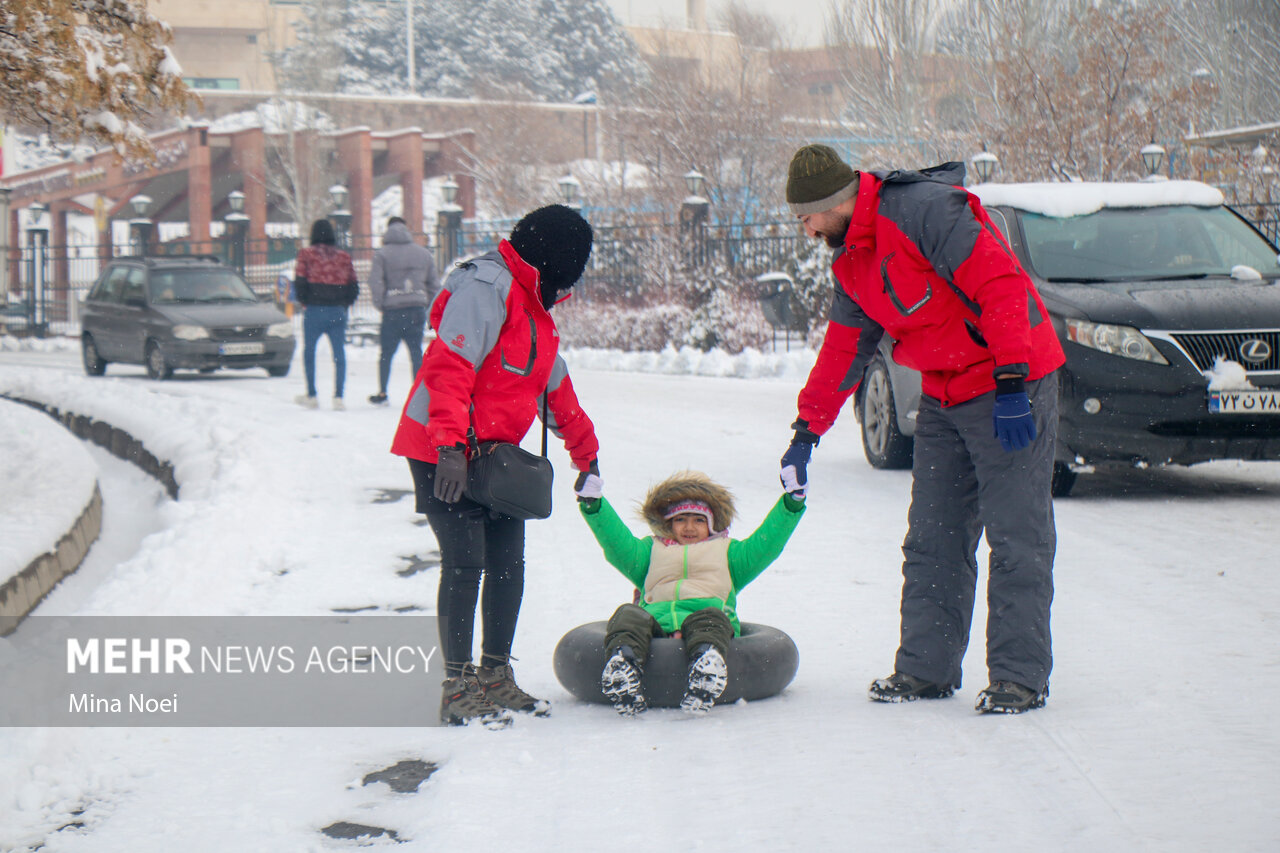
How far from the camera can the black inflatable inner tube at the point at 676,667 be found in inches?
163

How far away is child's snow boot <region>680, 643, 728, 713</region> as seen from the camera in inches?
158

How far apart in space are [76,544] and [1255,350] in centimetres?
645

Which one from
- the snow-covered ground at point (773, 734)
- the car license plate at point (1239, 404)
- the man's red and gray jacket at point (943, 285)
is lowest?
the snow-covered ground at point (773, 734)

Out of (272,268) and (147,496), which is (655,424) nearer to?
(147,496)

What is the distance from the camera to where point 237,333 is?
17531 mm

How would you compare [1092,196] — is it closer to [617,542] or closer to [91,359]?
[617,542]

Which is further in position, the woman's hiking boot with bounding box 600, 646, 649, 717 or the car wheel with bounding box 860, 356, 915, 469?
the car wheel with bounding box 860, 356, 915, 469

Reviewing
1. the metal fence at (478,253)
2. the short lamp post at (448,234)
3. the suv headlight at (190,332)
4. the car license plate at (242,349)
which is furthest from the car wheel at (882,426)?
the short lamp post at (448,234)

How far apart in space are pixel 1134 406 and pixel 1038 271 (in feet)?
3.85

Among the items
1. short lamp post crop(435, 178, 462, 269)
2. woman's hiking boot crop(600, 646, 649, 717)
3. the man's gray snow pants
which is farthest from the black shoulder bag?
short lamp post crop(435, 178, 462, 269)

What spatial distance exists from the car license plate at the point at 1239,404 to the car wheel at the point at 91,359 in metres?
15.9

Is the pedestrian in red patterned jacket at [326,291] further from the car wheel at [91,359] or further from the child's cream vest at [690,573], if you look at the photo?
the child's cream vest at [690,573]

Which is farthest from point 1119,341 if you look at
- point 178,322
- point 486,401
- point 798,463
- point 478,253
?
point 478,253

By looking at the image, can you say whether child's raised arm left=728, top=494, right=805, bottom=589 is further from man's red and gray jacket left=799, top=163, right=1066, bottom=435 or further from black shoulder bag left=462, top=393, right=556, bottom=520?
black shoulder bag left=462, top=393, right=556, bottom=520
